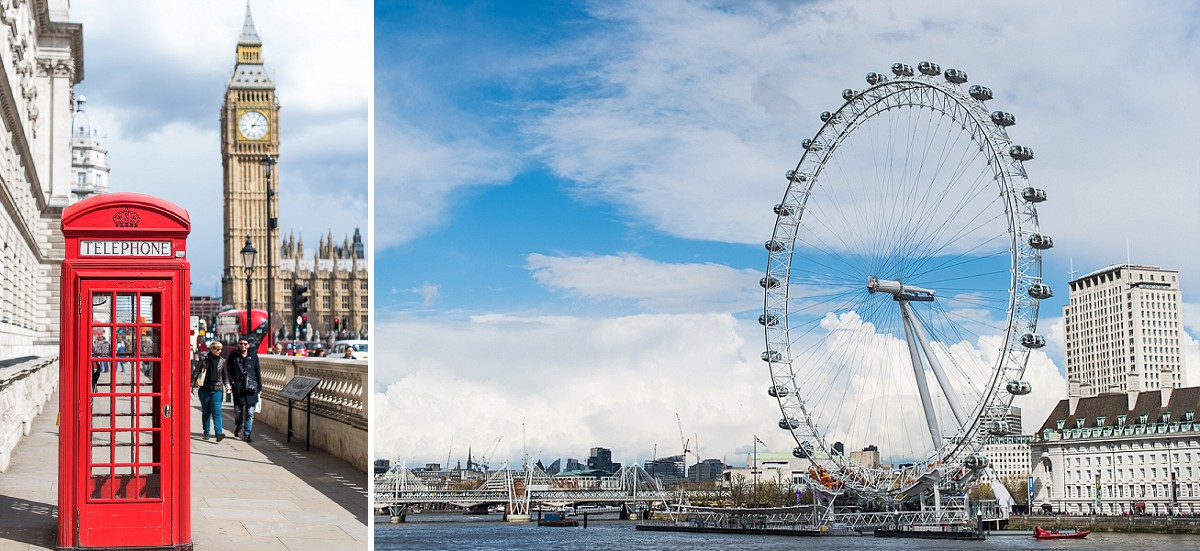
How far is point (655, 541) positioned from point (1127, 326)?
30.5m

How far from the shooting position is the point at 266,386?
2300 cm

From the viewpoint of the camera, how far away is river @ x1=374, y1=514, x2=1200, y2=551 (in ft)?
205

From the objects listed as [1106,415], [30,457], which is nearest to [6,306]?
[30,457]

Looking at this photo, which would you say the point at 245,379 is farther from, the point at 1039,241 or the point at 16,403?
the point at 1039,241

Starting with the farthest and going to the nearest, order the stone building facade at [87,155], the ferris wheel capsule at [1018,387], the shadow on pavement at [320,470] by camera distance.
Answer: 1. the stone building facade at [87,155]
2. the ferris wheel capsule at [1018,387]
3. the shadow on pavement at [320,470]

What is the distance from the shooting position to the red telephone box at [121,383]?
8.73 metres

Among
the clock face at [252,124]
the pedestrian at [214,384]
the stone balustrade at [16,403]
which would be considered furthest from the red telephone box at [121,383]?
the clock face at [252,124]

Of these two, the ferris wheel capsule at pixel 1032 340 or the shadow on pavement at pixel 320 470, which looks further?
the ferris wheel capsule at pixel 1032 340

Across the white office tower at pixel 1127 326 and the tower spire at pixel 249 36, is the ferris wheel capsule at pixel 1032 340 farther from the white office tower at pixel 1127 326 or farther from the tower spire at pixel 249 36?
the tower spire at pixel 249 36

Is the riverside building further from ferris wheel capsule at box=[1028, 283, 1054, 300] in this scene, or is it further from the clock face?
the clock face

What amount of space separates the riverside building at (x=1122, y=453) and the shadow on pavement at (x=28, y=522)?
221ft

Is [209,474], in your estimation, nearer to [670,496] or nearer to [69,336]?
[69,336]

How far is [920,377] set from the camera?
171ft

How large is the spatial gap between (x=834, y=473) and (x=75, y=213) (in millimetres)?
48884
